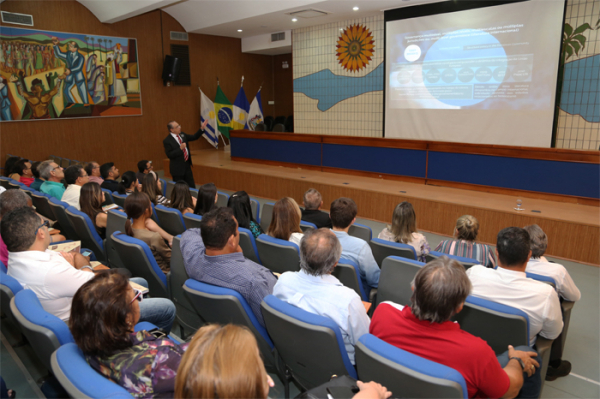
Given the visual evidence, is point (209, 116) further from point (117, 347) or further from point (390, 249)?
point (117, 347)

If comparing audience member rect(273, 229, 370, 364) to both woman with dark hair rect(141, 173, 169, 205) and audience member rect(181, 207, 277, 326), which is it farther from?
woman with dark hair rect(141, 173, 169, 205)

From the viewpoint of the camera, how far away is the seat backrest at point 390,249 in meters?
2.78

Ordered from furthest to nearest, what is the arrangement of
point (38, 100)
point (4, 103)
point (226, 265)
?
point (38, 100), point (4, 103), point (226, 265)

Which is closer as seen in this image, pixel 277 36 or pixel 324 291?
pixel 324 291

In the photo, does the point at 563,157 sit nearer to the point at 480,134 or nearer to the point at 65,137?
the point at 480,134

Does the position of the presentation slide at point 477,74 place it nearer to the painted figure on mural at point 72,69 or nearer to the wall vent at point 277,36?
the wall vent at point 277,36

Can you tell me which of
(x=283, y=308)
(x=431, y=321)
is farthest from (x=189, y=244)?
(x=431, y=321)

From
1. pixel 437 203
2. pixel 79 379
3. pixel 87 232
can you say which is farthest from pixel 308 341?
pixel 437 203

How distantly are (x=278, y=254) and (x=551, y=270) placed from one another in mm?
1724

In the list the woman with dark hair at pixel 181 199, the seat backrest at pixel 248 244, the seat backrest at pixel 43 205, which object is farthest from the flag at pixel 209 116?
the seat backrest at pixel 248 244

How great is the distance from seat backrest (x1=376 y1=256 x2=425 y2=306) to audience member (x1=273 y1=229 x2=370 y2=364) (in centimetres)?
54

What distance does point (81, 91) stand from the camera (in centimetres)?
881

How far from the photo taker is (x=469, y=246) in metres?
2.99

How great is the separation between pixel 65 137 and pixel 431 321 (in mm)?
9454
